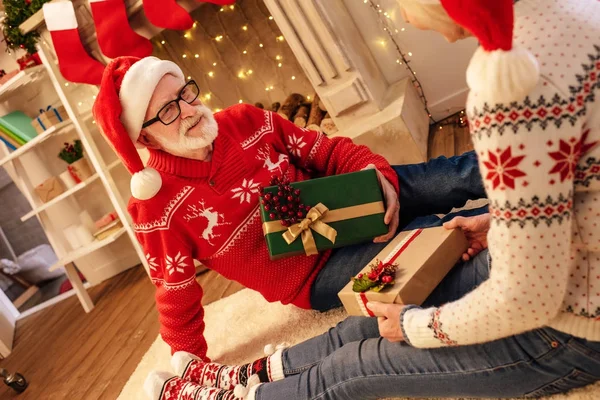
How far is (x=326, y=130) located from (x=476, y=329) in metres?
2.00

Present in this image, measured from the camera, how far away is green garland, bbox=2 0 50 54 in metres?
2.62

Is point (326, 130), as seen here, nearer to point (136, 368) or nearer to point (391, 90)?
point (391, 90)

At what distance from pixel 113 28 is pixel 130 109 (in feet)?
4.26

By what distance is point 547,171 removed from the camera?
59 cm

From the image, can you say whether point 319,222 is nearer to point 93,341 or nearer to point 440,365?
point 440,365

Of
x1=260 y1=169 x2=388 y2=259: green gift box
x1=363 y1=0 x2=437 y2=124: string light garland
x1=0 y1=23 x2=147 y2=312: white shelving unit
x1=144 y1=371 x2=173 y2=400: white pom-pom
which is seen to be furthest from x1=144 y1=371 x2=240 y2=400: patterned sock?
x1=363 y1=0 x2=437 y2=124: string light garland

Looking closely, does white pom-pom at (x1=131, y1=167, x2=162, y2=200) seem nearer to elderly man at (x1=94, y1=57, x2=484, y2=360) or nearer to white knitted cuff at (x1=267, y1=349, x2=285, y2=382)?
elderly man at (x1=94, y1=57, x2=484, y2=360)

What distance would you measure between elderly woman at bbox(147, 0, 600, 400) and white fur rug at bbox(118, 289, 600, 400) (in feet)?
2.28

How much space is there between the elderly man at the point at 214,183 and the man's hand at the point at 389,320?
14.9 inches

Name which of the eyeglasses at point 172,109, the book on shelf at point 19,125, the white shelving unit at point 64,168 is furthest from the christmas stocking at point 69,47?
the eyeglasses at point 172,109

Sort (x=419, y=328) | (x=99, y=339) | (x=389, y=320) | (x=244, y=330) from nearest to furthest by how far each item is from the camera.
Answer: (x=419, y=328), (x=389, y=320), (x=244, y=330), (x=99, y=339)

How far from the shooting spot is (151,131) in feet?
4.65

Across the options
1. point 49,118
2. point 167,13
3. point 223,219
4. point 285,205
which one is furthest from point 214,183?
point 49,118

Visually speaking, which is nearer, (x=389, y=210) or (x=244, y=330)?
(x=389, y=210)
